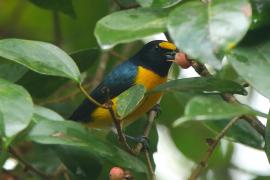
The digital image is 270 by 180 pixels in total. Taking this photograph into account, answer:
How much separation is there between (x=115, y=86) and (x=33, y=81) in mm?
795

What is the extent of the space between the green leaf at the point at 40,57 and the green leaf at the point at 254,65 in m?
0.47

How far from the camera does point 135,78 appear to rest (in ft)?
11.5

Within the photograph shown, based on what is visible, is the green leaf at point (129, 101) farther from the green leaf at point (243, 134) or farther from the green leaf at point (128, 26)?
the green leaf at point (243, 134)

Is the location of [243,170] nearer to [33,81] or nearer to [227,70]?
[227,70]

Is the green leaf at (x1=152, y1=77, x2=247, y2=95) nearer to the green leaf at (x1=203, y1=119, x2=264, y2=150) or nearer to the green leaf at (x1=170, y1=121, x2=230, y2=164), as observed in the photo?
the green leaf at (x1=203, y1=119, x2=264, y2=150)

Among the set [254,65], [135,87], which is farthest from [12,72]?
[254,65]

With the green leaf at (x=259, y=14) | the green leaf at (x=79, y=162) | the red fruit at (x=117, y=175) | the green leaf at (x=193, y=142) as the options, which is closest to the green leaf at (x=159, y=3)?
the green leaf at (x=259, y=14)

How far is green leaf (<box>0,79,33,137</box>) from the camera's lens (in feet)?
5.21

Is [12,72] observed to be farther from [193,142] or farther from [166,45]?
[193,142]

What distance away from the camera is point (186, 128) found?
142 inches

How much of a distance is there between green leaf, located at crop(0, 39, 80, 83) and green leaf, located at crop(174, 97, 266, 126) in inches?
19.2

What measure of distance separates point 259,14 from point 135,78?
1770 mm

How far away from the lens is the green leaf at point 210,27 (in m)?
1.43

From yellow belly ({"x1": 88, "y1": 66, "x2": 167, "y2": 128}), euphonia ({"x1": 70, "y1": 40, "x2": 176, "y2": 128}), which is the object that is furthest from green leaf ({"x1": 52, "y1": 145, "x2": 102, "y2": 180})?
yellow belly ({"x1": 88, "y1": 66, "x2": 167, "y2": 128})
